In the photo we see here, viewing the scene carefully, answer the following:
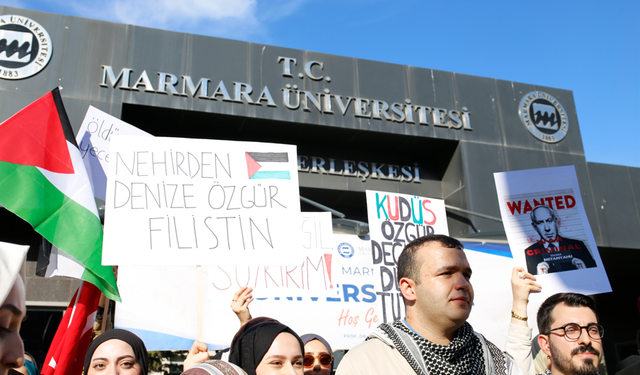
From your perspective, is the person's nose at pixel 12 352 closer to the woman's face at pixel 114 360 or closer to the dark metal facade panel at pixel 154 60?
the woman's face at pixel 114 360

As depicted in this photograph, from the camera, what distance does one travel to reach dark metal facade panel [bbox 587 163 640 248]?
377 inches

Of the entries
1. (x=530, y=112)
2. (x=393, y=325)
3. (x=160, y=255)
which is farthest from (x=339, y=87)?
(x=393, y=325)

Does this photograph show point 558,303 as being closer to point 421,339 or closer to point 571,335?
point 571,335

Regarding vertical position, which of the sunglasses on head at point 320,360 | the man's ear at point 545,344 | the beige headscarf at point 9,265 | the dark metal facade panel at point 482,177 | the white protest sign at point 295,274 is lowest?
the sunglasses on head at point 320,360

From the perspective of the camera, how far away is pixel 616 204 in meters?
9.84

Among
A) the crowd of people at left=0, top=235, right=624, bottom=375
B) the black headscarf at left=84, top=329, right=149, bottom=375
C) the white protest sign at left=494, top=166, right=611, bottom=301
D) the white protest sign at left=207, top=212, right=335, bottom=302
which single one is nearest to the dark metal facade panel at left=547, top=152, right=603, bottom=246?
the white protest sign at left=494, top=166, right=611, bottom=301

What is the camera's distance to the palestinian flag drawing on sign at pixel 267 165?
3.85 m

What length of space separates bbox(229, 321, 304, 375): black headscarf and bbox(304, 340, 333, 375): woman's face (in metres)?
0.97

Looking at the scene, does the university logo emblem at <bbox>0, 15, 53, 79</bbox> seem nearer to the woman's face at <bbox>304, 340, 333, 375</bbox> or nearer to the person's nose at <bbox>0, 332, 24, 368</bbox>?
the woman's face at <bbox>304, 340, 333, 375</bbox>

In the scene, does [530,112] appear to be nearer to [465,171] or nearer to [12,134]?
[465,171]

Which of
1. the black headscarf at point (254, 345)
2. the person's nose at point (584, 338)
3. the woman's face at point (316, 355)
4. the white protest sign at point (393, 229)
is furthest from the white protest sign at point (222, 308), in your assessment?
the person's nose at point (584, 338)

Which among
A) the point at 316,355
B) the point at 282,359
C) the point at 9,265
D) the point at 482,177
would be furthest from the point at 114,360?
the point at 482,177

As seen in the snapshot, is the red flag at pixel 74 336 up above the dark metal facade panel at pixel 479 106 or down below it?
below

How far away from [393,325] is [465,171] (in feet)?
24.7
